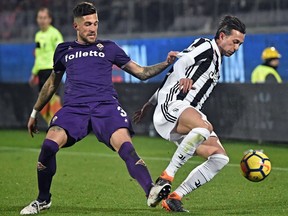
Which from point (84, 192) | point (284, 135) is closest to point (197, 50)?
point (84, 192)

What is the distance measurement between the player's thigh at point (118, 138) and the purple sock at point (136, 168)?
1.9 inches

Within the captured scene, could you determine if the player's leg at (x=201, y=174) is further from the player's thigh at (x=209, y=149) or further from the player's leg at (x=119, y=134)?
the player's leg at (x=119, y=134)

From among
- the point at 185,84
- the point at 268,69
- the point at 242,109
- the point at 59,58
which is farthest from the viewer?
the point at 268,69

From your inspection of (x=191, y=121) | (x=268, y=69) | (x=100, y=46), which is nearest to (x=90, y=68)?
(x=100, y=46)

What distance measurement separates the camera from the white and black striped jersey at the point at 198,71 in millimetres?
9391

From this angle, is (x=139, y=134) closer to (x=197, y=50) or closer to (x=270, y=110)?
(x=270, y=110)

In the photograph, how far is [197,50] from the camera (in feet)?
30.8

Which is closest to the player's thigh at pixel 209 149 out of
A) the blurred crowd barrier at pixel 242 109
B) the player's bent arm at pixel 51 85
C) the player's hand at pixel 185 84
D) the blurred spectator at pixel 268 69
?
the player's hand at pixel 185 84

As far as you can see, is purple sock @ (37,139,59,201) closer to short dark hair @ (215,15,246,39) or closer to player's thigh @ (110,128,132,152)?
player's thigh @ (110,128,132,152)

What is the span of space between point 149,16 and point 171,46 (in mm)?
1347

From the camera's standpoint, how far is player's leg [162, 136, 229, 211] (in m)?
9.29

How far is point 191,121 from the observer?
30.5 feet

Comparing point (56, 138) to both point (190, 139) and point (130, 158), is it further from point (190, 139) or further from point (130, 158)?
point (190, 139)

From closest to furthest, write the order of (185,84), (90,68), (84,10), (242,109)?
(185,84), (84,10), (90,68), (242,109)
